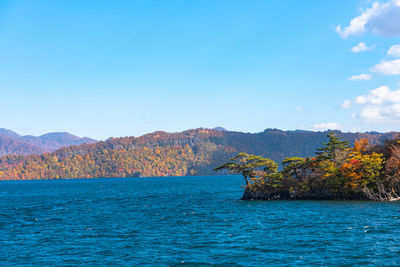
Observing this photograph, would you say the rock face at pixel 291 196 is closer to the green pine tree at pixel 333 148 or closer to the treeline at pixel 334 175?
the treeline at pixel 334 175

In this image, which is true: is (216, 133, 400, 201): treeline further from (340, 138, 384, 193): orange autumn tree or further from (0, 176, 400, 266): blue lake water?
(0, 176, 400, 266): blue lake water

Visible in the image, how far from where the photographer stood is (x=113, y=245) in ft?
134

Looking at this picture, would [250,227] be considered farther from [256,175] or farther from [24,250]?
[256,175]

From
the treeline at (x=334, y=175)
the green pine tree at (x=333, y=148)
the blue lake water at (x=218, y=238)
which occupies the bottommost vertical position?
the blue lake water at (x=218, y=238)

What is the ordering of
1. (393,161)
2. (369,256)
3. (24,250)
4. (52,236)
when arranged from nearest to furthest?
(369,256), (24,250), (52,236), (393,161)

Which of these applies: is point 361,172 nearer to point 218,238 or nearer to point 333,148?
point 333,148

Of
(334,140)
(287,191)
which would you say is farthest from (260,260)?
(334,140)

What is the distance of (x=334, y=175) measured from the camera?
75125 millimetres

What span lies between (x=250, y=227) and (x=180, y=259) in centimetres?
1796

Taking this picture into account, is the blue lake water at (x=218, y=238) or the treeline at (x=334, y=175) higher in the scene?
the treeline at (x=334, y=175)

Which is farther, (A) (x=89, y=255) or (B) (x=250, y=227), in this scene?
(B) (x=250, y=227)

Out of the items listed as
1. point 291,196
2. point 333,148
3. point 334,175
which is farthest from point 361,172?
point 291,196

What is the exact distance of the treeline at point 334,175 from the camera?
2847 inches

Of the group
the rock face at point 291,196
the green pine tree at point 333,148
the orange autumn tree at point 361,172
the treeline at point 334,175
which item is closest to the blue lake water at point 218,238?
the orange autumn tree at point 361,172
